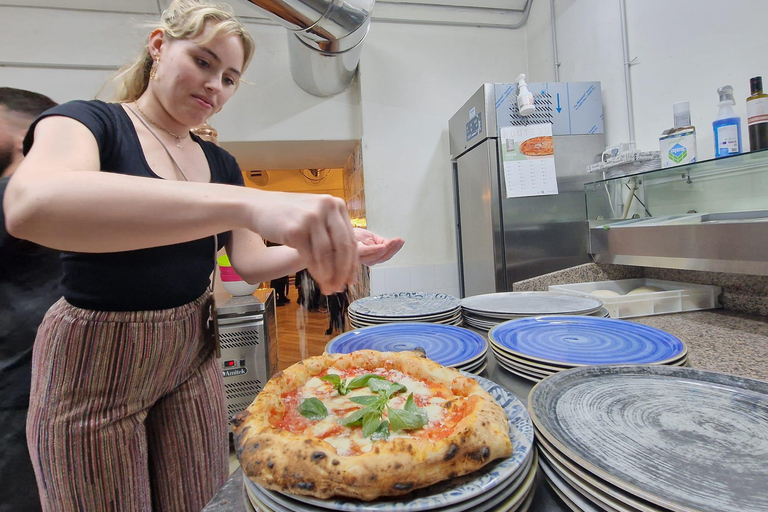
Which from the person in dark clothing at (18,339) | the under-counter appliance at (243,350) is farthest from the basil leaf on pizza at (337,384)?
the under-counter appliance at (243,350)

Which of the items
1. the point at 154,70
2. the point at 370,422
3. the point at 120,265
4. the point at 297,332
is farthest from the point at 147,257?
the point at 297,332

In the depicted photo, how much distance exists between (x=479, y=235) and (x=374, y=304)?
1.36 meters

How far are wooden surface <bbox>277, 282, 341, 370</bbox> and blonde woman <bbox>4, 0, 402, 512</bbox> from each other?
2270 mm

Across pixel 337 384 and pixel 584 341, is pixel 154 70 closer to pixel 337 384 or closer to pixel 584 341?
pixel 337 384

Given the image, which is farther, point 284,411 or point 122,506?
point 122,506

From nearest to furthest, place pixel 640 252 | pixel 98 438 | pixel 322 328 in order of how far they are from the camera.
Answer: pixel 98 438 < pixel 640 252 < pixel 322 328

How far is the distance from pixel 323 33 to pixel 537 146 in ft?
4.49

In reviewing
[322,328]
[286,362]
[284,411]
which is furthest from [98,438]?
[322,328]

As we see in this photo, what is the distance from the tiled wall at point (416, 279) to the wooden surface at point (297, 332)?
109 cm

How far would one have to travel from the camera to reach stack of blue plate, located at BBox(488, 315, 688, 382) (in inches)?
→ 26.3

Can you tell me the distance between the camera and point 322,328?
5664 millimetres

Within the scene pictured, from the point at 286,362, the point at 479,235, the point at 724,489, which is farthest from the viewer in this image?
the point at 286,362

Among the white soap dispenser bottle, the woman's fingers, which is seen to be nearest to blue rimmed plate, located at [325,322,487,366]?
the woman's fingers

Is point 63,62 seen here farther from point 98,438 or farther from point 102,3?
point 98,438
